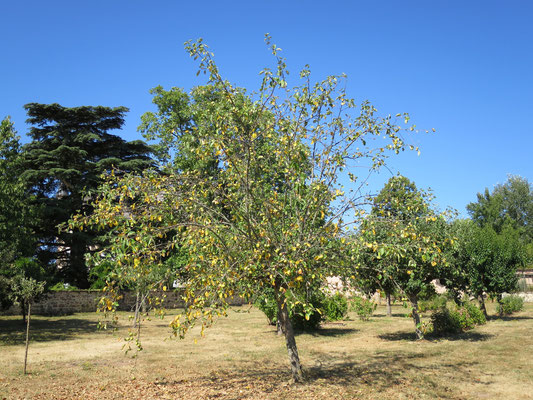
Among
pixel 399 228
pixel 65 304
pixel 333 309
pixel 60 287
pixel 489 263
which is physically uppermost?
pixel 399 228

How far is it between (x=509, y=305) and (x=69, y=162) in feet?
108

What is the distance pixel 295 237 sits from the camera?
8531 millimetres

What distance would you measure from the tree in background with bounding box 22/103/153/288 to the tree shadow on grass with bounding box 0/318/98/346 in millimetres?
7590

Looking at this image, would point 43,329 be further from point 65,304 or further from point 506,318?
point 506,318

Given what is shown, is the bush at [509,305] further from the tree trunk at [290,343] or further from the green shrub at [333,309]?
the tree trunk at [290,343]

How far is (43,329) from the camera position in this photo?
846 inches

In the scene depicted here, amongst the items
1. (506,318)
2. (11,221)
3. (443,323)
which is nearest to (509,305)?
(506,318)

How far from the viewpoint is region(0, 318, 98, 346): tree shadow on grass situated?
59.5 feet

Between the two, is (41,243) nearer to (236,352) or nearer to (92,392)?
(236,352)

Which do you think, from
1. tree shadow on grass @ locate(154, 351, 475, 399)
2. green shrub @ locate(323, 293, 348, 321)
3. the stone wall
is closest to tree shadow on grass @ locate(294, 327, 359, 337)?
green shrub @ locate(323, 293, 348, 321)

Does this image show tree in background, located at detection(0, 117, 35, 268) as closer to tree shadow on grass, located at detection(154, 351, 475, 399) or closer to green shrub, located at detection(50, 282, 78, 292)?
green shrub, located at detection(50, 282, 78, 292)

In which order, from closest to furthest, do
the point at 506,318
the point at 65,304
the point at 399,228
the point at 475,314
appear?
the point at 399,228 → the point at 475,314 → the point at 506,318 → the point at 65,304

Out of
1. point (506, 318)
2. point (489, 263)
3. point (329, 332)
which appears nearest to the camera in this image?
point (329, 332)

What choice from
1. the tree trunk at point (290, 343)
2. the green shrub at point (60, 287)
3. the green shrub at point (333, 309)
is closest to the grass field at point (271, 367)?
the tree trunk at point (290, 343)
